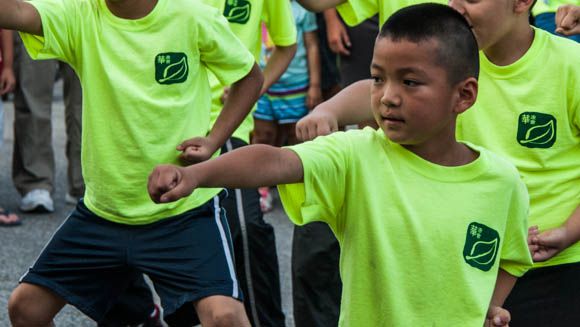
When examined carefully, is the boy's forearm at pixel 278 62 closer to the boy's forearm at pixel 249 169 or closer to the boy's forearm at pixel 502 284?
the boy's forearm at pixel 502 284

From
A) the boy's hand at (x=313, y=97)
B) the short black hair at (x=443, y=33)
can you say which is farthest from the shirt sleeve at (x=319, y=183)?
the boy's hand at (x=313, y=97)

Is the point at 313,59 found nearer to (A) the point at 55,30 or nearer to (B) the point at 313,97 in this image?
(B) the point at 313,97

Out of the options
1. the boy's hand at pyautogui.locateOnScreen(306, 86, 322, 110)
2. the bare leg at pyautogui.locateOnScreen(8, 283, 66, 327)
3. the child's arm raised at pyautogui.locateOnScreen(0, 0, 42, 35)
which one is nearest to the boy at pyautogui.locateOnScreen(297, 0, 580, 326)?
the child's arm raised at pyautogui.locateOnScreen(0, 0, 42, 35)

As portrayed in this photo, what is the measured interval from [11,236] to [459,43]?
4391 mm

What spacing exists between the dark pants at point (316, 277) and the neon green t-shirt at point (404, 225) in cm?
161

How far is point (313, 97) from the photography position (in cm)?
805

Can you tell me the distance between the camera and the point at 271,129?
8125 millimetres

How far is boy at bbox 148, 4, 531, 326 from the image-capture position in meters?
2.95

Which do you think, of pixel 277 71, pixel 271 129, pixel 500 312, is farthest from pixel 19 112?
pixel 500 312

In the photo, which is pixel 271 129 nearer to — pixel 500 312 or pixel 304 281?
pixel 304 281

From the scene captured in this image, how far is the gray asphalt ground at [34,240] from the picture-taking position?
5.55m

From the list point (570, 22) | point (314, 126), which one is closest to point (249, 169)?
point (314, 126)

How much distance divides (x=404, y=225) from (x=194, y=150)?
1191 millimetres

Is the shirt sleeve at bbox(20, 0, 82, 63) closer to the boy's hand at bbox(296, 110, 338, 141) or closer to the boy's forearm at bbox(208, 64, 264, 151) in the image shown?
the boy's forearm at bbox(208, 64, 264, 151)
